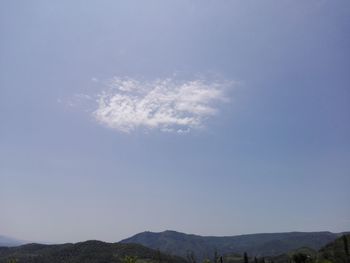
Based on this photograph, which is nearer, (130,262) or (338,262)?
(130,262)

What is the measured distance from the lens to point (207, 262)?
96438 millimetres

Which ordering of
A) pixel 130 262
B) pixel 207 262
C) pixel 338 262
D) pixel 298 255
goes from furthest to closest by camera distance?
pixel 338 262 → pixel 207 262 → pixel 130 262 → pixel 298 255

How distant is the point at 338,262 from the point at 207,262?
8735 centimetres

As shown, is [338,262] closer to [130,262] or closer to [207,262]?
[207,262]

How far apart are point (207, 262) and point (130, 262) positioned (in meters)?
29.5

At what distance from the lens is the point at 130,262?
72.9m

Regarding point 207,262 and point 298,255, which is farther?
point 207,262

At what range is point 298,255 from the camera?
2500 inches

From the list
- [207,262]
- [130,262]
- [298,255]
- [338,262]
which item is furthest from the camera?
[338,262]

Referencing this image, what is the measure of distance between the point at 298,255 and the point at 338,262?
111m

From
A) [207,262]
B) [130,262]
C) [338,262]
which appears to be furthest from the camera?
[338,262]

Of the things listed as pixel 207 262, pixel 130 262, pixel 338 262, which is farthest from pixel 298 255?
pixel 338 262

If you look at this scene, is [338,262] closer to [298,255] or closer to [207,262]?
[207,262]

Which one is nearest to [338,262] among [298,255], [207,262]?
[207,262]
